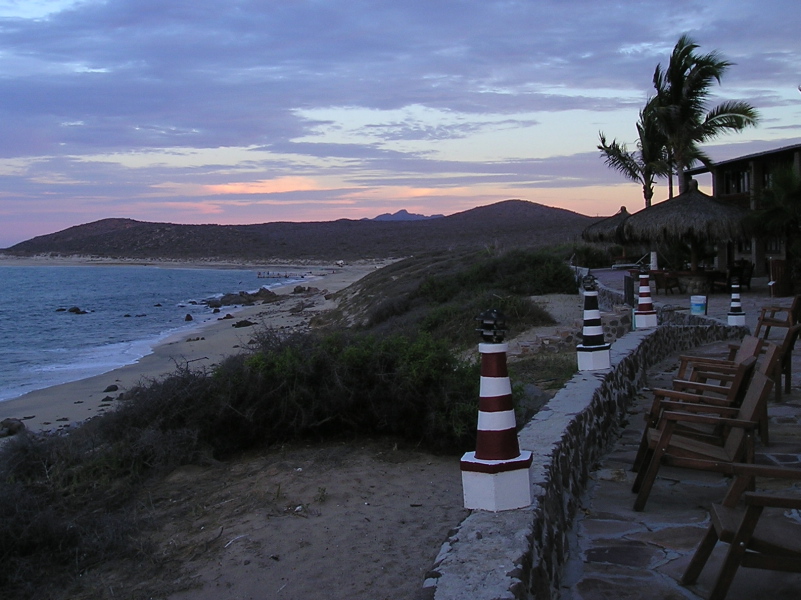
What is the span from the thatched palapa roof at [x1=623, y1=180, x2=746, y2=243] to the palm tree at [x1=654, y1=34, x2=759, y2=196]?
259 centimetres

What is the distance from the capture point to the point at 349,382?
7148 mm

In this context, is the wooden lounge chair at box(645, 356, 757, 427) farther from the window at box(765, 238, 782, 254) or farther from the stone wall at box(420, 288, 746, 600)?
the window at box(765, 238, 782, 254)

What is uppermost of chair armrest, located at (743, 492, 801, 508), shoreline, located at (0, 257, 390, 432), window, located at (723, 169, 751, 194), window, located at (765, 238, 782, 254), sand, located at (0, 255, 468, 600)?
window, located at (723, 169, 751, 194)

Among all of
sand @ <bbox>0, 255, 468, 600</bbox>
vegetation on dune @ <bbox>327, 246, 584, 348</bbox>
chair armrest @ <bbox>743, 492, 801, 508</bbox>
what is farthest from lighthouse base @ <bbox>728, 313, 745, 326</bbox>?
chair armrest @ <bbox>743, 492, 801, 508</bbox>

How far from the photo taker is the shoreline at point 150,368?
44.3 ft

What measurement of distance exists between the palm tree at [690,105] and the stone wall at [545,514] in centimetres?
1676

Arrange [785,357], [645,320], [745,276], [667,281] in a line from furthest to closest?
1. [667,281]
2. [745,276]
3. [645,320]
4. [785,357]

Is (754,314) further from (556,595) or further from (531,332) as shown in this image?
(556,595)

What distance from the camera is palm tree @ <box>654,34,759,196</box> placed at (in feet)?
71.6

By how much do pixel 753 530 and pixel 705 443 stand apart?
186 cm

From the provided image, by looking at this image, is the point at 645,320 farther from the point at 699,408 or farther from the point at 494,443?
the point at 494,443

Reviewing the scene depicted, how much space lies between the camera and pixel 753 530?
9.57ft

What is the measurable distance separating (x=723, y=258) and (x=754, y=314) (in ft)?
44.1

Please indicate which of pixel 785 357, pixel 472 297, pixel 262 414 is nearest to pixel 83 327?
pixel 472 297
